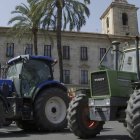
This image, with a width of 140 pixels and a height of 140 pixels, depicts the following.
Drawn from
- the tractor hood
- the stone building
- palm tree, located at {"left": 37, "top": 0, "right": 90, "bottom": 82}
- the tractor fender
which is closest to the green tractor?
the tractor fender

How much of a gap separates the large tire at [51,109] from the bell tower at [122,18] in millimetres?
50656

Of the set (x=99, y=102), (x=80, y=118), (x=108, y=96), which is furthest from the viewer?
(x=80, y=118)

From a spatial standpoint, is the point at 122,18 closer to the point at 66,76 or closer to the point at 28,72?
the point at 66,76

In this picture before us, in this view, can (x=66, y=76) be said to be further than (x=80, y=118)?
Yes

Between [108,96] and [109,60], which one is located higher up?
[109,60]

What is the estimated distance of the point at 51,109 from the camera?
15.0m

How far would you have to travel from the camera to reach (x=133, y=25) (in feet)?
219

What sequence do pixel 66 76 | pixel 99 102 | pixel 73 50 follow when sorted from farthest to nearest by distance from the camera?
pixel 73 50, pixel 66 76, pixel 99 102

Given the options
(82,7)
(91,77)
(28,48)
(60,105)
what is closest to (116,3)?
(28,48)

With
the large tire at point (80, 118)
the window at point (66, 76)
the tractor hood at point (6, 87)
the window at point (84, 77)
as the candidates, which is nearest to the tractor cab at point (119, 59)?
the large tire at point (80, 118)

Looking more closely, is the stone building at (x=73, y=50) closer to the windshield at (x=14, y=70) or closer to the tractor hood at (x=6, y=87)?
the windshield at (x=14, y=70)

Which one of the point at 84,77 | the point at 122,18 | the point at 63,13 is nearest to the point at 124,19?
the point at 122,18

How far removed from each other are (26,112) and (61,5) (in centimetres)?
1794

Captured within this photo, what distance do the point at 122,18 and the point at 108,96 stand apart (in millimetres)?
58323
